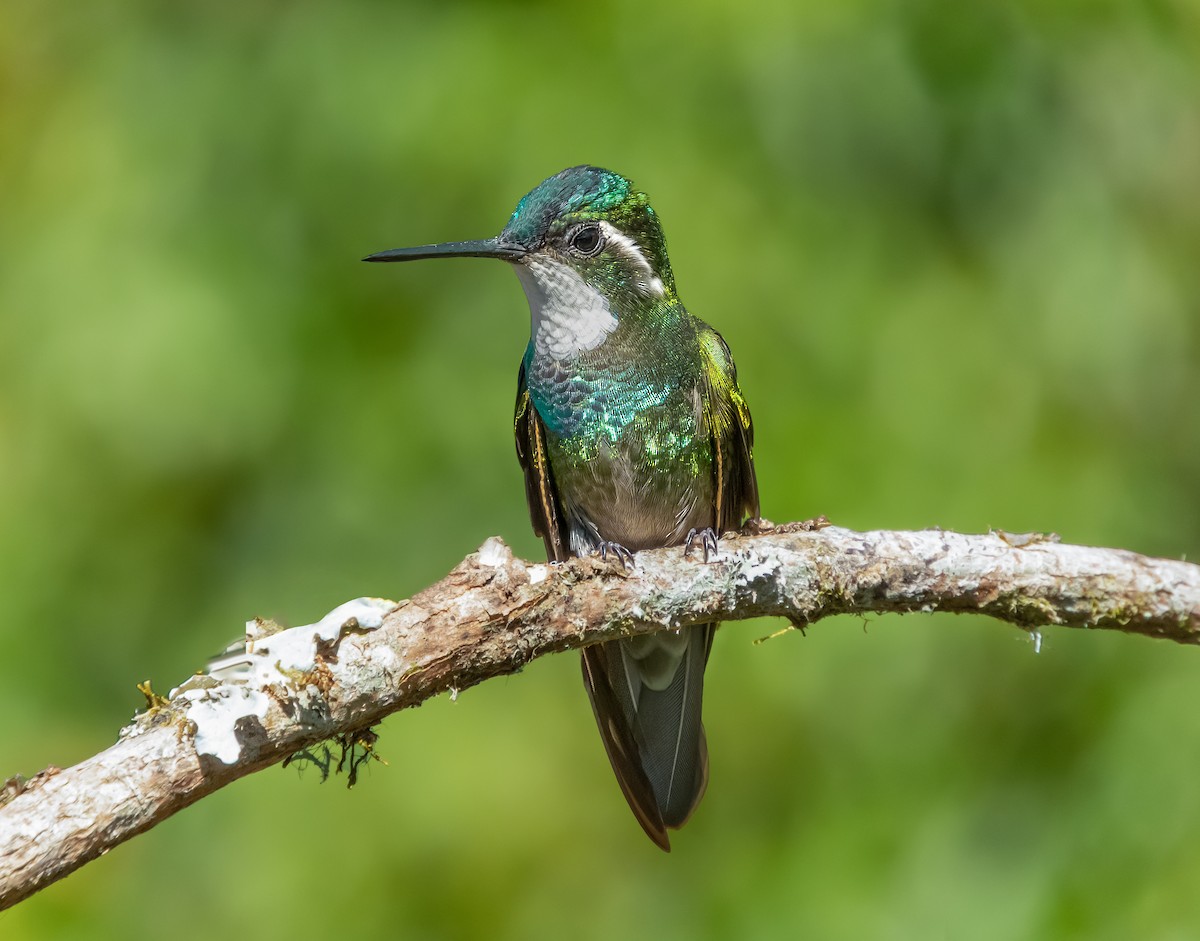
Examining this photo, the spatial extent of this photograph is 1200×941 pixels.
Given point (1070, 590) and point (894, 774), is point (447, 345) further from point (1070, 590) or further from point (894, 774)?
point (1070, 590)

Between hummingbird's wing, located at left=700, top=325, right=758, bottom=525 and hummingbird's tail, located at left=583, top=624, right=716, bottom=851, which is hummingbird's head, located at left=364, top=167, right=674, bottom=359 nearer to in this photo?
hummingbird's wing, located at left=700, top=325, right=758, bottom=525

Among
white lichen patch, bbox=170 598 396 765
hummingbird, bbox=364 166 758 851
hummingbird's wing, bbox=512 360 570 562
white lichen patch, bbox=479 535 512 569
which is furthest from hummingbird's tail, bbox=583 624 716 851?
white lichen patch, bbox=170 598 396 765

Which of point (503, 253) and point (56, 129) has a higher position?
point (56, 129)

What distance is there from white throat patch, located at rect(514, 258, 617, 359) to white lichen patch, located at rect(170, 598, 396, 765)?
1414 mm

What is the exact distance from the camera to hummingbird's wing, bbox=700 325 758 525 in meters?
4.12

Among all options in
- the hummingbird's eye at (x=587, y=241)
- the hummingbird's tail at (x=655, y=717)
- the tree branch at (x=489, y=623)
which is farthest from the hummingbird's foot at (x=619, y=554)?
the hummingbird's eye at (x=587, y=241)

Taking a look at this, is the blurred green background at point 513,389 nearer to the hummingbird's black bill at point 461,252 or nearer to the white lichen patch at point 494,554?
the hummingbird's black bill at point 461,252

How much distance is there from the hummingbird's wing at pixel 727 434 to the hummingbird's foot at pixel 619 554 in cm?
40

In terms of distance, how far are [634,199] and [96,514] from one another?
2618 mm

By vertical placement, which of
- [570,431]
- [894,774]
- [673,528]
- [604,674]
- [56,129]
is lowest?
[894,774]

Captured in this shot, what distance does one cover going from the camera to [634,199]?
411 centimetres

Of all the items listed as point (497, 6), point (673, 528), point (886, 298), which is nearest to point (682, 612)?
point (673, 528)

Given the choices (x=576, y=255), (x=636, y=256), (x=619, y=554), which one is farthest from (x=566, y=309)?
(x=619, y=554)

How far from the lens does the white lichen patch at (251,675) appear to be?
250cm
